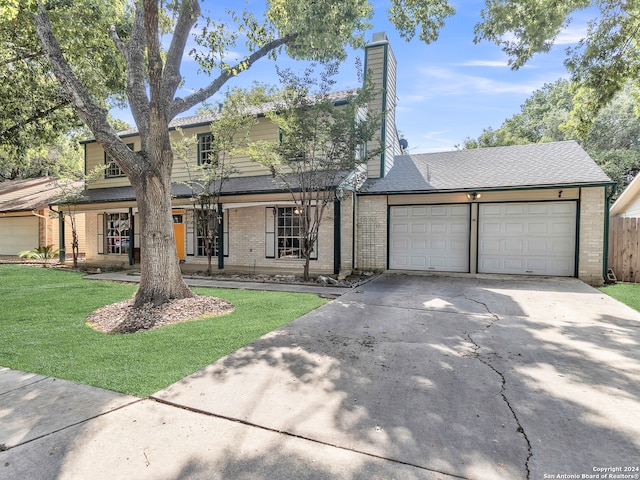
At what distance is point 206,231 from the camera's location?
39.7ft

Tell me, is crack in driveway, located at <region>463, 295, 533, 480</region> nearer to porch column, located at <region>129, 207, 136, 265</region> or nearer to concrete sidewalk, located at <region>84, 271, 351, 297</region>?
concrete sidewalk, located at <region>84, 271, 351, 297</region>

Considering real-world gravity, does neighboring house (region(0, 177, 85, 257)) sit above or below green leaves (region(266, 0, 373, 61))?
below

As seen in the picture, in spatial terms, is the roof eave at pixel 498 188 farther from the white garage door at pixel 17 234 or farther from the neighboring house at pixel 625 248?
the white garage door at pixel 17 234

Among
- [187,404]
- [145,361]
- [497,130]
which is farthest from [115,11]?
[497,130]

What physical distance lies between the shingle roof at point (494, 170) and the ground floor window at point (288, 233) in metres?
2.72

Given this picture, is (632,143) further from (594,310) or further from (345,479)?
(345,479)

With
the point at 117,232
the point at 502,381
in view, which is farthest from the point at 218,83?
the point at 117,232

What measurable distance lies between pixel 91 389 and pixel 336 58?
954 cm

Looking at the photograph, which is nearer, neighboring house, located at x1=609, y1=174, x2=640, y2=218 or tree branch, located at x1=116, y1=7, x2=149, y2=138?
tree branch, located at x1=116, y1=7, x2=149, y2=138

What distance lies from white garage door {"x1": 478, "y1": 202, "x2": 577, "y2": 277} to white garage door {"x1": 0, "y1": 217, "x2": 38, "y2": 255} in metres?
22.8

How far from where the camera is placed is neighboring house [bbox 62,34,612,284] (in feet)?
32.8

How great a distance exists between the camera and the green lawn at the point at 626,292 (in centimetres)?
742

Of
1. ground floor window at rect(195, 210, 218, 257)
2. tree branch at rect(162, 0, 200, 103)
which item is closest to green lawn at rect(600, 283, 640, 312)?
tree branch at rect(162, 0, 200, 103)

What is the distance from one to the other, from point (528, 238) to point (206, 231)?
416 inches
